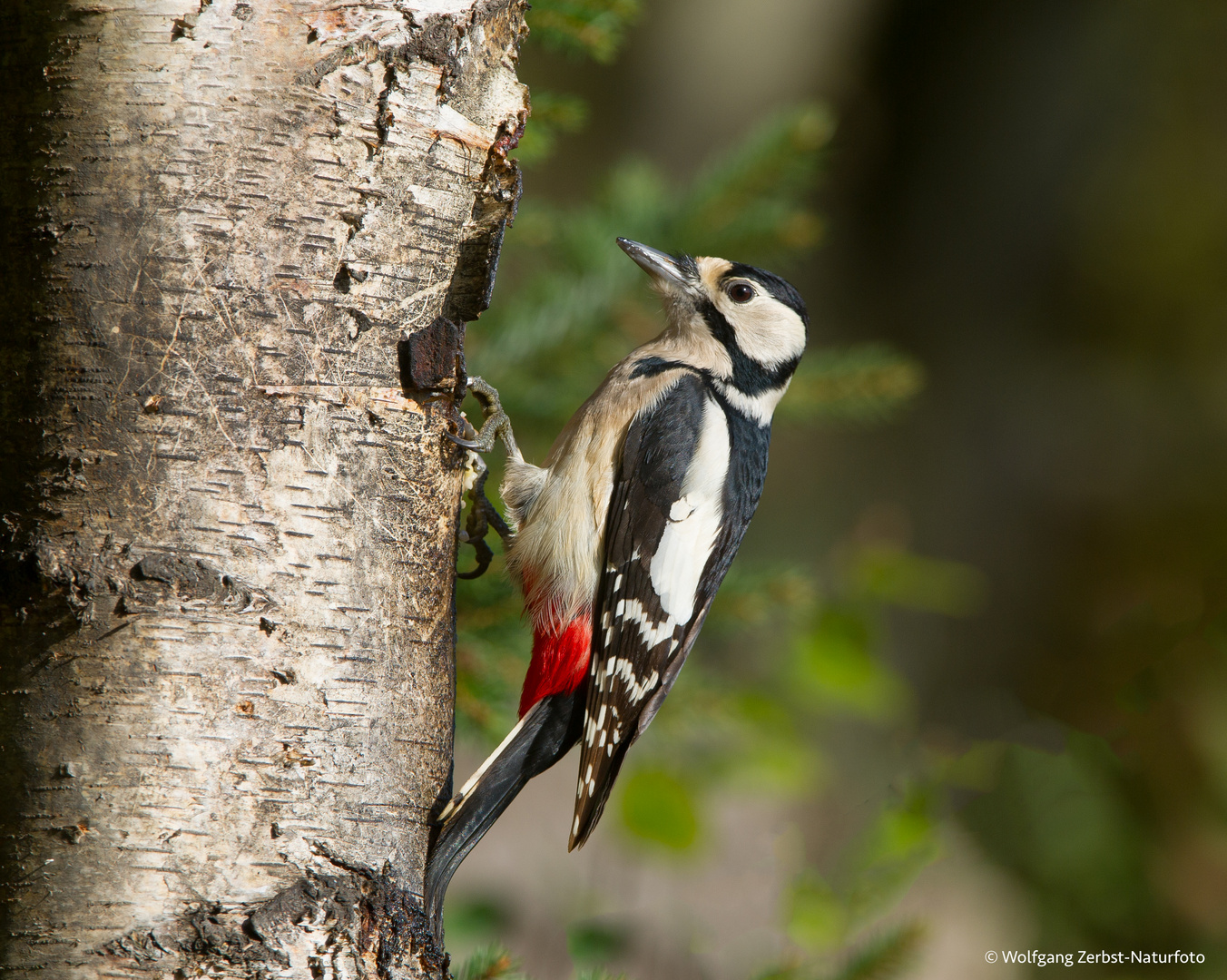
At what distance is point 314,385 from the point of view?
1294 millimetres

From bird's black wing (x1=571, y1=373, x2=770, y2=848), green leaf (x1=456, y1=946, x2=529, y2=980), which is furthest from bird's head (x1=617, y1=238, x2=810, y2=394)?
green leaf (x1=456, y1=946, x2=529, y2=980)

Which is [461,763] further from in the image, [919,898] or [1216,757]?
[1216,757]

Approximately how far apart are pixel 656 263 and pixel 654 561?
81 centimetres

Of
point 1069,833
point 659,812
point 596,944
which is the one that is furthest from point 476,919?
point 1069,833

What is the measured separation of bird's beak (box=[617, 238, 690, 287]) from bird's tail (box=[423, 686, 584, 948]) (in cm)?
112

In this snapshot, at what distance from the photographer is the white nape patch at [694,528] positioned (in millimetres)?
2195

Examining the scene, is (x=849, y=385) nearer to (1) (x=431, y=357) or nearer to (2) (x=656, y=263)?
(2) (x=656, y=263)

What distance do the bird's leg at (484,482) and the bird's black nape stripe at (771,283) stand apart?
2.47ft

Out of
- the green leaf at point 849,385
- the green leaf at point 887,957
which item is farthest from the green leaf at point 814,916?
the green leaf at point 849,385

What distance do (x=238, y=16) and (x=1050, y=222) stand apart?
501 centimetres

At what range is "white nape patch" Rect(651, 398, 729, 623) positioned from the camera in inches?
86.4

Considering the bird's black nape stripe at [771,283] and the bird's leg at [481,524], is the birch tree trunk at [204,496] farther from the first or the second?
the bird's black nape stripe at [771,283]

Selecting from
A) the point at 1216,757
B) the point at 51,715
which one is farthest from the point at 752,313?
the point at 1216,757

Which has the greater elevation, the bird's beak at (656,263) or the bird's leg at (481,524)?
the bird's beak at (656,263)
